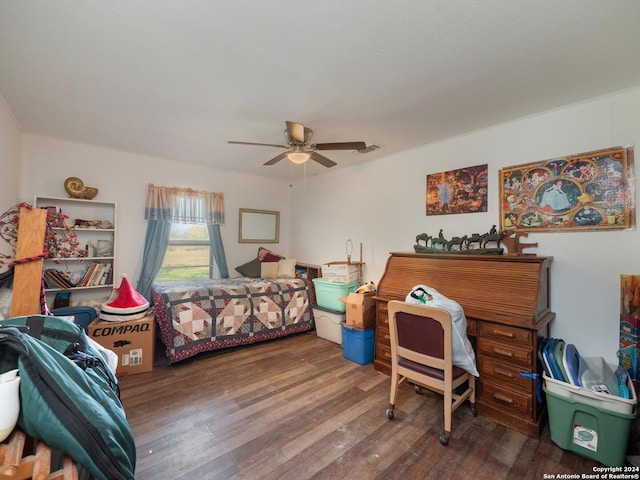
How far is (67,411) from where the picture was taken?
28.9 inches

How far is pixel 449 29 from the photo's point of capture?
149 centimetres

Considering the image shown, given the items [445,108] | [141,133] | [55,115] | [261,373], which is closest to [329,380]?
[261,373]

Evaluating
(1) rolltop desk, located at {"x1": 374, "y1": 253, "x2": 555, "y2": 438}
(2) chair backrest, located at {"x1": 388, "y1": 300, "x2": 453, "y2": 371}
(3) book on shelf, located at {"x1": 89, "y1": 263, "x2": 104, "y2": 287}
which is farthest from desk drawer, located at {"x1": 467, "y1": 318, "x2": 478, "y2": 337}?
(3) book on shelf, located at {"x1": 89, "y1": 263, "x2": 104, "y2": 287}

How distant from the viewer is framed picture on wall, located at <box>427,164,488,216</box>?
272cm

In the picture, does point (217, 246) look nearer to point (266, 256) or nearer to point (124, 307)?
point (266, 256)

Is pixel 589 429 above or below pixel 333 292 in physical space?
below

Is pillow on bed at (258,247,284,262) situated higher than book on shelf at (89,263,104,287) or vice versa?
pillow on bed at (258,247,284,262)

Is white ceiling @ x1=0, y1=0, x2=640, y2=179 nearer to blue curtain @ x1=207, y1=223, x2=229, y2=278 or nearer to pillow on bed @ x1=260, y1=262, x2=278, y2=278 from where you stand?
blue curtain @ x1=207, y1=223, x2=229, y2=278

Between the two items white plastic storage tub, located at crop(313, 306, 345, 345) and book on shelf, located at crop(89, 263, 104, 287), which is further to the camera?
white plastic storage tub, located at crop(313, 306, 345, 345)

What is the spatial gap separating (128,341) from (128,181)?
6.92ft

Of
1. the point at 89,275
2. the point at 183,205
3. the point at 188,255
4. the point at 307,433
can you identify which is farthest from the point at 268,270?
the point at 307,433

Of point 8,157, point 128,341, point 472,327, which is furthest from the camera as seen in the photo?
point 128,341

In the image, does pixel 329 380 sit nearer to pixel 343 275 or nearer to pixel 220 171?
pixel 343 275

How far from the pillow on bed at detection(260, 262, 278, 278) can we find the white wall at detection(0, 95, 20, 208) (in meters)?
2.87
